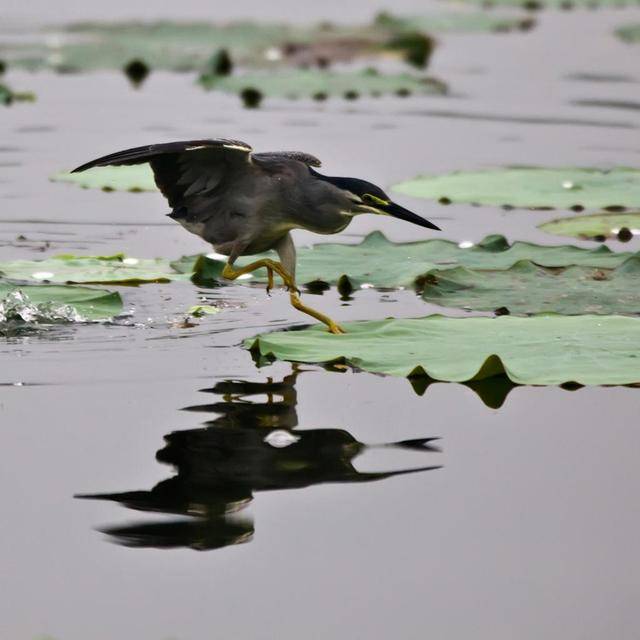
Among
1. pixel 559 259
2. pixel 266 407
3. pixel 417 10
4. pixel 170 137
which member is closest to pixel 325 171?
pixel 170 137

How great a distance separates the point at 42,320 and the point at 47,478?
79.0 inches

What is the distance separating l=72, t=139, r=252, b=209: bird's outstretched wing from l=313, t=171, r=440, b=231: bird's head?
0.47 meters

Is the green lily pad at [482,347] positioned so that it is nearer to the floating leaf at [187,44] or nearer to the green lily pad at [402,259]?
the green lily pad at [402,259]

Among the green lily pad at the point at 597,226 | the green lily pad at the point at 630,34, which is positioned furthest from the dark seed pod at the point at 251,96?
the green lily pad at the point at 630,34

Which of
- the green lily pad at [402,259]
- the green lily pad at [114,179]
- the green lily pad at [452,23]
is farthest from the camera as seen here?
the green lily pad at [452,23]

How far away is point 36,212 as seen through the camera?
9398mm

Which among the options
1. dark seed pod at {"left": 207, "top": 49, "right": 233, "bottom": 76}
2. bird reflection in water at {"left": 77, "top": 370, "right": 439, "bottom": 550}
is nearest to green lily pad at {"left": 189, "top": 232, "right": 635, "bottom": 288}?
bird reflection in water at {"left": 77, "top": 370, "right": 439, "bottom": 550}

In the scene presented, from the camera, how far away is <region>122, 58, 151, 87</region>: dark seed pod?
50.5ft

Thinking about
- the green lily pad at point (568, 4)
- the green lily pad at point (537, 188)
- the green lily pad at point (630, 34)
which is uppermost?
the green lily pad at point (568, 4)

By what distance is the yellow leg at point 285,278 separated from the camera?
6617 mm

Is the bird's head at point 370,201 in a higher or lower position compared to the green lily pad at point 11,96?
lower

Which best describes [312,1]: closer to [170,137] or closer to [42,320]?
[170,137]

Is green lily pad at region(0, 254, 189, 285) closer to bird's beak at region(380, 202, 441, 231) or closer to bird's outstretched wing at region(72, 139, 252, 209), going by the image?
bird's outstretched wing at region(72, 139, 252, 209)

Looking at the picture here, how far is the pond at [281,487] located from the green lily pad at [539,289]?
140 millimetres
